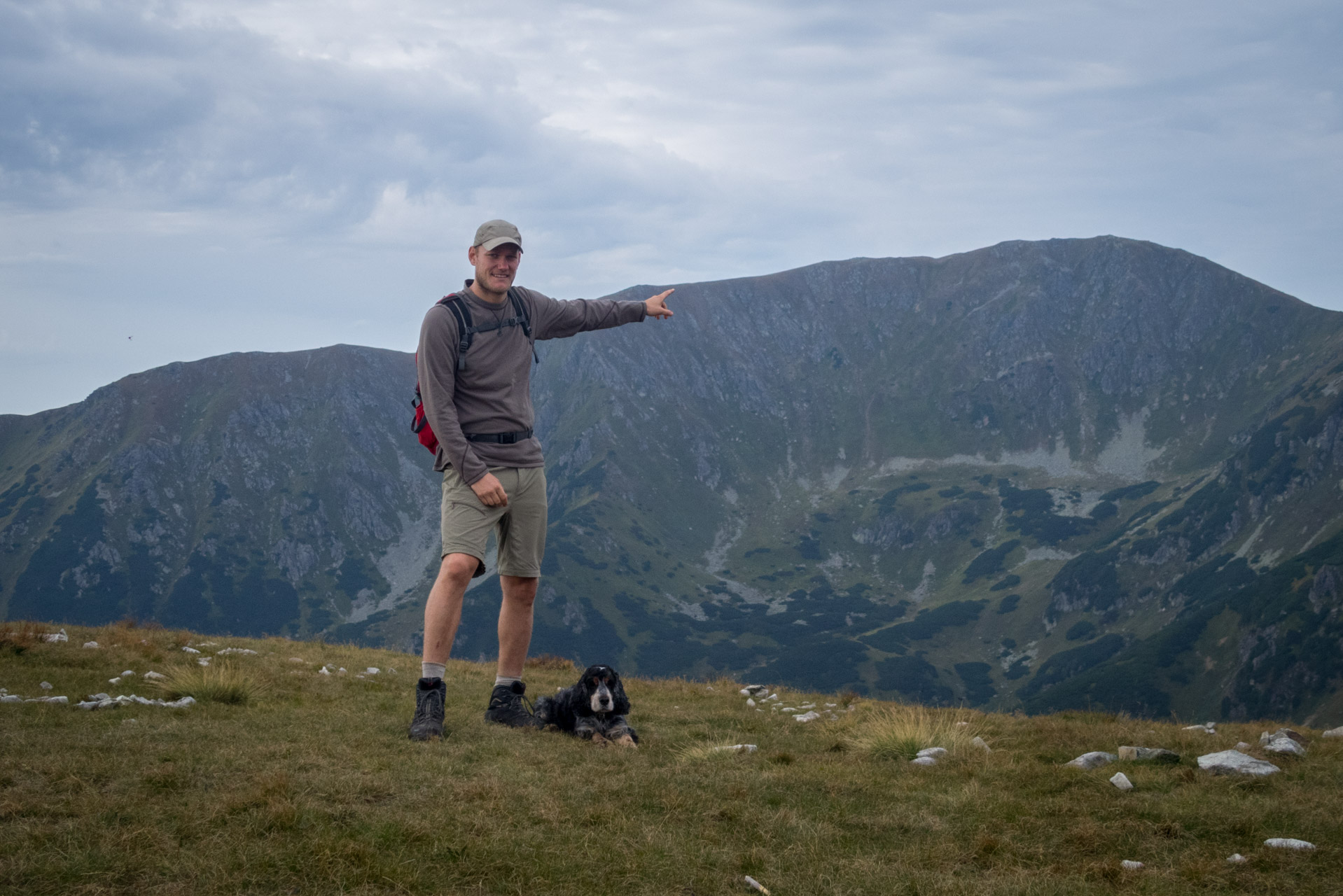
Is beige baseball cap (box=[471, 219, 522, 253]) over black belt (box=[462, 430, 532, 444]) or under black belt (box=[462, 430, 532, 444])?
over

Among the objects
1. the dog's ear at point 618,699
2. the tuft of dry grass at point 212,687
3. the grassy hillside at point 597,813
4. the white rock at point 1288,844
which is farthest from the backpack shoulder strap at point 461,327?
the white rock at point 1288,844

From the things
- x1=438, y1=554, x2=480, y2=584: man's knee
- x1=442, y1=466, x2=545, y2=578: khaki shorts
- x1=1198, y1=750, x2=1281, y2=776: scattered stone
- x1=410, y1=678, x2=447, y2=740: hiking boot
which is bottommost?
x1=1198, y1=750, x2=1281, y2=776: scattered stone

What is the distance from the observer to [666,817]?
6.21m

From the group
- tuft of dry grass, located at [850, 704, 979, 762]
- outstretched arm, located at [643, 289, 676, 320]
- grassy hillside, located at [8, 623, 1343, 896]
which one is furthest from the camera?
outstretched arm, located at [643, 289, 676, 320]

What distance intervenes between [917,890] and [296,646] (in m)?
15.3

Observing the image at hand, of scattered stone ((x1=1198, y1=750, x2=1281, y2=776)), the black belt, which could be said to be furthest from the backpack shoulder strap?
scattered stone ((x1=1198, y1=750, x2=1281, y2=776))

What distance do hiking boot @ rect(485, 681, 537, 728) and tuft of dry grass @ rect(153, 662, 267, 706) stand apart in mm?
2824

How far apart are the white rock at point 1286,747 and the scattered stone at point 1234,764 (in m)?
1.07

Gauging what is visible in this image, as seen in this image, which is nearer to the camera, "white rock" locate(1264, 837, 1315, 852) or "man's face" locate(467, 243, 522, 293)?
"white rock" locate(1264, 837, 1315, 852)

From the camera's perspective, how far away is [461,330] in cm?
898

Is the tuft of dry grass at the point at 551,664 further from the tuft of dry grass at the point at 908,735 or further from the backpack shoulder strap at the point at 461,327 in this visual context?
the backpack shoulder strap at the point at 461,327

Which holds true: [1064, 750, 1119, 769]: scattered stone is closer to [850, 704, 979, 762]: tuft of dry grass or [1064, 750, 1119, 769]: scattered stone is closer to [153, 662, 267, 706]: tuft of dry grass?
[850, 704, 979, 762]: tuft of dry grass

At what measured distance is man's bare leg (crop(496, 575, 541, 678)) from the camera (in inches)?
384


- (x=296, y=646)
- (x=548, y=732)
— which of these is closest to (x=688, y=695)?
(x=548, y=732)
